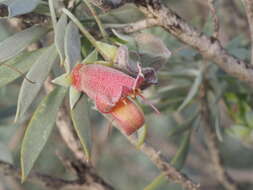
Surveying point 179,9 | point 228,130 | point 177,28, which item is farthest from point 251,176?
point 177,28

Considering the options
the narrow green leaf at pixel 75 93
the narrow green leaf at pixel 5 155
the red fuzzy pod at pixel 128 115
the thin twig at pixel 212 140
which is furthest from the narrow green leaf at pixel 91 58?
the thin twig at pixel 212 140

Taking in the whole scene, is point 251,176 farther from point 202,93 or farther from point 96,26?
point 96,26

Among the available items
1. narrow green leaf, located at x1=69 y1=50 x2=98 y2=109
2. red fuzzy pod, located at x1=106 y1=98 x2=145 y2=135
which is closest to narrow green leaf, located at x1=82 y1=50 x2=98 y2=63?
narrow green leaf, located at x1=69 y1=50 x2=98 y2=109

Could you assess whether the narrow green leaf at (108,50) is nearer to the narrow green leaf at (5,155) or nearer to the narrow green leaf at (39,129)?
the narrow green leaf at (39,129)

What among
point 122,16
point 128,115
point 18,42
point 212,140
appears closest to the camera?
point 128,115

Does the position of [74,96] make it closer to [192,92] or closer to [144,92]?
[192,92]

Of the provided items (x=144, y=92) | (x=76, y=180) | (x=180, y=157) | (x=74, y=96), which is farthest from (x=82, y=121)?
(x=144, y=92)

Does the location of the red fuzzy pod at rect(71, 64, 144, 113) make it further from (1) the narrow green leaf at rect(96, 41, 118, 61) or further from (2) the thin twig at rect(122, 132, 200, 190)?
(2) the thin twig at rect(122, 132, 200, 190)
